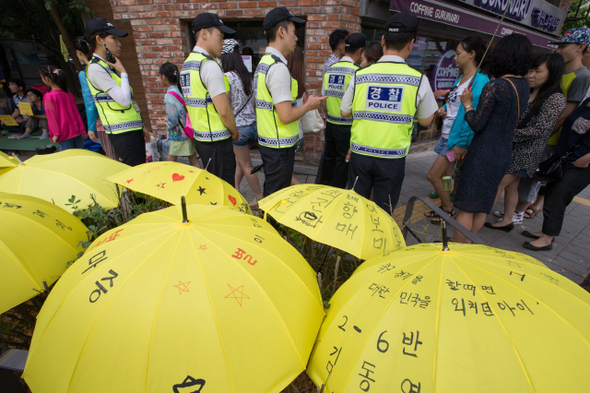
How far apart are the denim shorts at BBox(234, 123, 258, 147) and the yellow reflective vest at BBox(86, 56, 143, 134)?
120 cm

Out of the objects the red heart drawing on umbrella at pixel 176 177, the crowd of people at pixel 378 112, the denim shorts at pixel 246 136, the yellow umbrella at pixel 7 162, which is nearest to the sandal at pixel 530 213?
the crowd of people at pixel 378 112

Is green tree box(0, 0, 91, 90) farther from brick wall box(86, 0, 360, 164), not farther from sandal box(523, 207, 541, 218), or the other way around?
sandal box(523, 207, 541, 218)

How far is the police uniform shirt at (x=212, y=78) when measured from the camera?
2.86 meters

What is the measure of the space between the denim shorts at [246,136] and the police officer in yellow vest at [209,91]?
1.86 feet

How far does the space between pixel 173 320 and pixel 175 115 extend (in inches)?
141

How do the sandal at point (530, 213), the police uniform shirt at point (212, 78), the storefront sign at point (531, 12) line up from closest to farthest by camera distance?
the police uniform shirt at point (212, 78)
the sandal at point (530, 213)
the storefront sign at point (531, 12)

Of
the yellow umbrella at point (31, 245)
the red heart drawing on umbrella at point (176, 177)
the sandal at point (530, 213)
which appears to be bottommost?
the sandal at point (530, 213)

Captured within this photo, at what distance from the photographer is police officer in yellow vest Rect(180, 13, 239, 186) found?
9.50ft

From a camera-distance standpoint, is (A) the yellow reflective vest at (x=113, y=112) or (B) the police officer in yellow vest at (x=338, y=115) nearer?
(A) the yellow reflective vest at (x=113, y=112)

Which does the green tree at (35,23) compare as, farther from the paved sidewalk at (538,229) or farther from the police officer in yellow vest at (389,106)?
the police officer in yellow vest at (389,106)

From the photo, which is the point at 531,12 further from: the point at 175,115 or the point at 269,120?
the point at 175,115

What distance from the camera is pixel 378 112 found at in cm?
261

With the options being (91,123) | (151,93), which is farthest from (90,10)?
(91,123)

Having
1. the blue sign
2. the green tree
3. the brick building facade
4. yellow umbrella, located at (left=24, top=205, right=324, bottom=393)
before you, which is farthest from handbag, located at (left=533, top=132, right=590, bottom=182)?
the green tree
